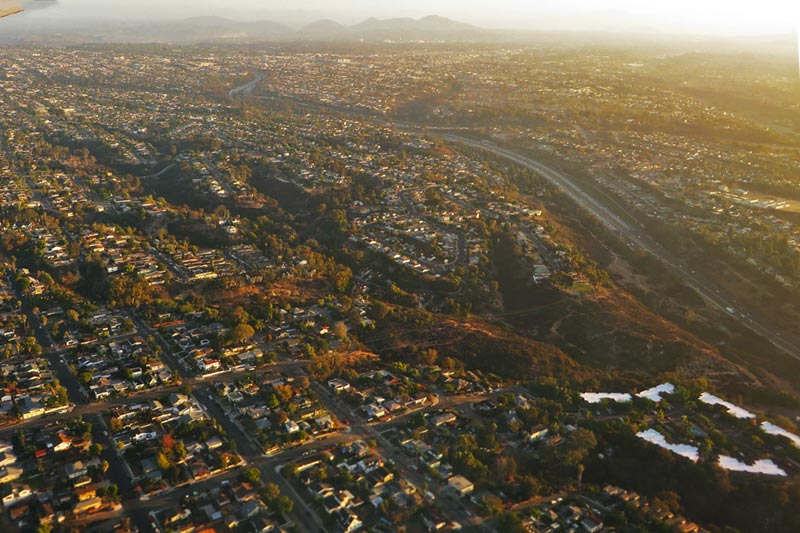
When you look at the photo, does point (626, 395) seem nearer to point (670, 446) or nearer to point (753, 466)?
point (670, 446)

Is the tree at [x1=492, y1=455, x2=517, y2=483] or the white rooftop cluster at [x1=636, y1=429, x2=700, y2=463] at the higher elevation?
the tree at [x1=492, y1=455, x2=517, y2=483]

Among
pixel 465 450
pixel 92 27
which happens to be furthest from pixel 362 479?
pixel 92 27

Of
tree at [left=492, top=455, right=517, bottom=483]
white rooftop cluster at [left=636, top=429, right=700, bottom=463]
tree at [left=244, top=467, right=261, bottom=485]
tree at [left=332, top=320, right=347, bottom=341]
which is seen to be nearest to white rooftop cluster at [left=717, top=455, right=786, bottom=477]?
white rooftop cluster at [left=636, top=429, right=700, bottom=463]

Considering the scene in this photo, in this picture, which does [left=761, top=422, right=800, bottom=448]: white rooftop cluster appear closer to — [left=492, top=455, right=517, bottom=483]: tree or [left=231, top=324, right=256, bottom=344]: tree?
[left=492, top=455, right=517, bottom=483]: tree

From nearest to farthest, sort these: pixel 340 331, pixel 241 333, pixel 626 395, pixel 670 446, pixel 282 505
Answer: pixel 282 505
pixel 670 446
pixel 626 395
pixel 241 333
pixel 340 331

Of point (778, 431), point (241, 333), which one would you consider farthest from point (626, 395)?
point (241, 333)

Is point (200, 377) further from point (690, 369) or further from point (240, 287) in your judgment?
point (690, 369)

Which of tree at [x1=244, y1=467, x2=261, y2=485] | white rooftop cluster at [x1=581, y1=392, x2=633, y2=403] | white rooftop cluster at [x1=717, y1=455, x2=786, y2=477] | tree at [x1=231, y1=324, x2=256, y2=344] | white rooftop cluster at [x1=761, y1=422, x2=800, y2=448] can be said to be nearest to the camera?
tree at [x1=244, y1=467, x2=261, y2=485]
